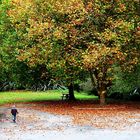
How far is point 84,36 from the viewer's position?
35.3m

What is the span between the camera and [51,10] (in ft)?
119

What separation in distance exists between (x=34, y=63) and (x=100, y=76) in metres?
4.98

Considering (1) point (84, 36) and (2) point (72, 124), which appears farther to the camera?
(1) point (84, 36)

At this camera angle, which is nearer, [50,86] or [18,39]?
[18,39]

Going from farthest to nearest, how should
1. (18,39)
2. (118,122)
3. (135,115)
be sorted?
(18,39)
(135,115)
(118,122)

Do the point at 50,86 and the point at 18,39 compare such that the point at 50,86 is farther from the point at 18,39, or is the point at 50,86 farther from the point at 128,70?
the point at 128,70

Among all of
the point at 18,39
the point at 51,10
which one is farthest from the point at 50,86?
the point at 51,10

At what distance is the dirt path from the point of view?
19953mm

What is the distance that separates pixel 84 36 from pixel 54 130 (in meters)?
14.0

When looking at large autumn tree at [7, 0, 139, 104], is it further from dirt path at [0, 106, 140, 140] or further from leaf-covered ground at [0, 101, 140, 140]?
dirt path at [0, 106, 140, 140]

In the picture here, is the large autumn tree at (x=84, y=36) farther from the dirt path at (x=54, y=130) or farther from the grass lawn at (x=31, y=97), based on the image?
the grass lawn at (x=31, y=97)

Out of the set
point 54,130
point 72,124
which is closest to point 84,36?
point 72,124

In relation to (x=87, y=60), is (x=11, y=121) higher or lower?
lower

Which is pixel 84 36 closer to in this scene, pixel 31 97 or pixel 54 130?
pixel 54 130
